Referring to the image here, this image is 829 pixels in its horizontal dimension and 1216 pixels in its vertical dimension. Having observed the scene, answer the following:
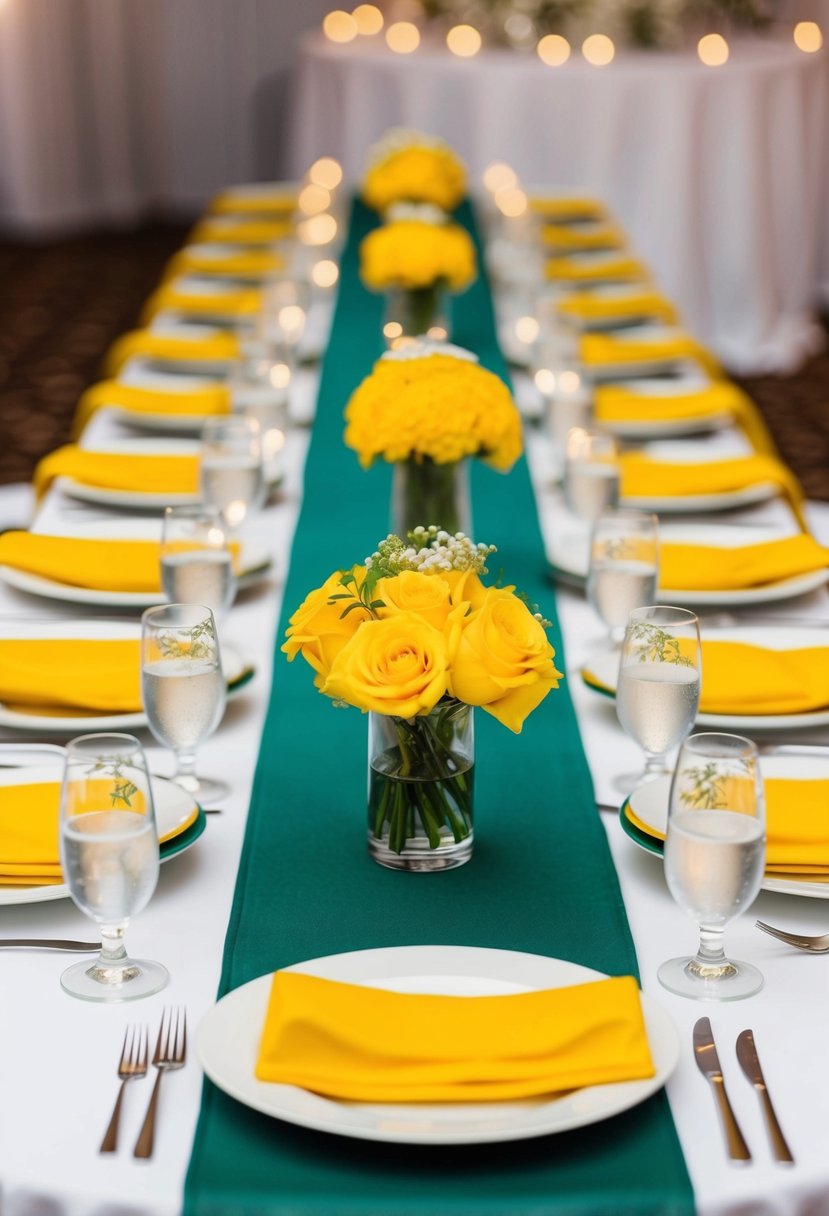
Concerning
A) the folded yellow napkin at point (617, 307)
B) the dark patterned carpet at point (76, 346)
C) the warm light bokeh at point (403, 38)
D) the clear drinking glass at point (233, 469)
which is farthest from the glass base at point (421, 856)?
the warm light bokeh at point (403, 38)

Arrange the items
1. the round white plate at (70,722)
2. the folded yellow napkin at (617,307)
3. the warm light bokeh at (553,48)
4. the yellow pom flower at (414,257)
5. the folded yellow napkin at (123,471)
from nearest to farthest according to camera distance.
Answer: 1. the round white plate at (70,722)
2. the folded yellow napkin at (123,471)
3. the yellow pom flower at (414,257)
4. the folded yellow napkin at (617,307)
5. the warm light bokeh at (553,48)

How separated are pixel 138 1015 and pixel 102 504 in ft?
4.61

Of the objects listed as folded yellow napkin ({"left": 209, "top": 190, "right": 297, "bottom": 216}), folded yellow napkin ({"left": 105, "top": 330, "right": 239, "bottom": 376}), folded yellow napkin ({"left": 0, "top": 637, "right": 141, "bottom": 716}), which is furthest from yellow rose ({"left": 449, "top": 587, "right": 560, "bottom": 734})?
folded yellow napkin ({"left": 209, "top": 190, "right": 297, "bottom": 216})

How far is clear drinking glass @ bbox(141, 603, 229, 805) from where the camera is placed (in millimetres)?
1437

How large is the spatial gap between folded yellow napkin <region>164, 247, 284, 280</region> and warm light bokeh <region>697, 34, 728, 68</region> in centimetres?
326

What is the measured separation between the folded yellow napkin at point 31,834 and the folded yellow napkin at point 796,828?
50 cm

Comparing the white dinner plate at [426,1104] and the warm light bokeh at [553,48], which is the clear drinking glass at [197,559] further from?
the warm light bokeh at [553,48]

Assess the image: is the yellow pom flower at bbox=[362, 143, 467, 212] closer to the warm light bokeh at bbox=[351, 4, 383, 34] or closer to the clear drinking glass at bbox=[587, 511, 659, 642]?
the clear drinking glass at bbox=[587, 511, 659, 642]

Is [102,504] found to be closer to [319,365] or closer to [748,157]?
[319,365]

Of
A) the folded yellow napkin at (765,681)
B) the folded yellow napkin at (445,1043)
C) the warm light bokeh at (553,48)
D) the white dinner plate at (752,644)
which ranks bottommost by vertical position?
the warm light bokeh at (553,48)

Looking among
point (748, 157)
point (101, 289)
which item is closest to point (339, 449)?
point (748, 157)

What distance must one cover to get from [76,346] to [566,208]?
121 inches

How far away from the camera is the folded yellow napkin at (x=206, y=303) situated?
3.77m

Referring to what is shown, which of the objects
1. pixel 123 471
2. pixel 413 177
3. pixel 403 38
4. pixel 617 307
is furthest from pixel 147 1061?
pixel 403 38
